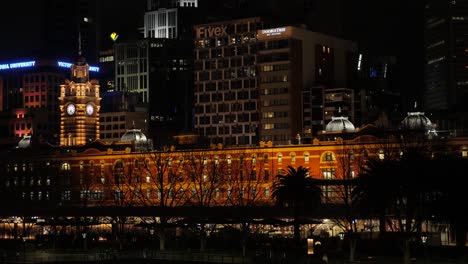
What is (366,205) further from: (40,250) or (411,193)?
(40,250)

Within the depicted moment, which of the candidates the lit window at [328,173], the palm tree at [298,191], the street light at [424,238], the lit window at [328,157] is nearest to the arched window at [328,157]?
the lit window at [328,157]

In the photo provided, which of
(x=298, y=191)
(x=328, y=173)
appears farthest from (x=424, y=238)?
(x=328, y=173)

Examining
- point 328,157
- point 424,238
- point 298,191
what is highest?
point 328,157

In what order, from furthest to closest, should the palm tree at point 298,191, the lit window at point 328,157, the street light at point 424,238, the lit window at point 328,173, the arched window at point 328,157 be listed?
the arched window at point 328,157 → the lit window at point 328,157 → the lit window at point 328,173 → the palm tree at point 298,191 → the street light at point 424,238

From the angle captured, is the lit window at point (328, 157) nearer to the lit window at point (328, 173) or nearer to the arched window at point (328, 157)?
the arched window at point (328, 157)

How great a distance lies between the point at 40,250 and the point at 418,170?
47.7m

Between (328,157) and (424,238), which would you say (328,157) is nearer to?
(328,157)

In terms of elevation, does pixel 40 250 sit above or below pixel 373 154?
below

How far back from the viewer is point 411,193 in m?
119

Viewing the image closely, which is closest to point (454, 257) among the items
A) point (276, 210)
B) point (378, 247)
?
point (378, 247)

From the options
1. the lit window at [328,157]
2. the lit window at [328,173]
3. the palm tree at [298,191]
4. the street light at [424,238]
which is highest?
the lit window at [328,157]

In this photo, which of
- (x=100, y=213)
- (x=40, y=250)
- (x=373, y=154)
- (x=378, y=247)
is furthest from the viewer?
(x=373, y=154)

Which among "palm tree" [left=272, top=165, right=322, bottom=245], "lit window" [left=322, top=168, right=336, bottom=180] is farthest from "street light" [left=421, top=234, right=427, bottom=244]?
"lit window" [left=322, top=168, right=336, bottom=180]

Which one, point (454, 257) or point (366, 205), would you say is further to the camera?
point (366, 205)
